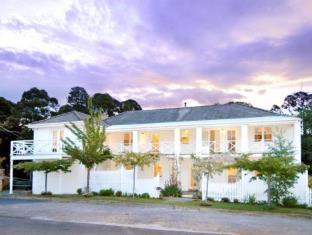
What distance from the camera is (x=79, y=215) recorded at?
67.8 ft

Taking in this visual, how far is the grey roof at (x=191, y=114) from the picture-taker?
113 feet

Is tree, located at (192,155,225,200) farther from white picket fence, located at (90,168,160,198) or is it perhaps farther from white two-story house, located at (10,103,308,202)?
white picket fence, located at (90,168,160,198)

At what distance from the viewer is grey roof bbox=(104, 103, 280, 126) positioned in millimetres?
34562


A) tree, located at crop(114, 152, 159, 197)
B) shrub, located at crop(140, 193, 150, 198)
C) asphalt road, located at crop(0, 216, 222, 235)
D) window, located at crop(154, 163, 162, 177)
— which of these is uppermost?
tree, located at crop(114, 152, 159, 197)

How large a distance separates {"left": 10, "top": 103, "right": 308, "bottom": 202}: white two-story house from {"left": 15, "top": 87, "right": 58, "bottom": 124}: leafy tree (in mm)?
16509

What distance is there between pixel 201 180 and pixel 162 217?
10850mm

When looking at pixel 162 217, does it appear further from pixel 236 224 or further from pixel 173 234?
pixel 173 234

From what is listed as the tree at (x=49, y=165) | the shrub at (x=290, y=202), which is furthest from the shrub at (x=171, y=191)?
the shrub at (x=290, y=202)

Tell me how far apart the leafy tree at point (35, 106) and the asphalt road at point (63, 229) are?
37256 mm

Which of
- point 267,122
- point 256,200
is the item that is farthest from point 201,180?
point 267,122

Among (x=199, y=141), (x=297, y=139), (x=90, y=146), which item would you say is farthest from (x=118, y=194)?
(x=297, y=139)

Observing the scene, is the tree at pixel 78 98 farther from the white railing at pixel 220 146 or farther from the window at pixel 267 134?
the window at pixel 267 134

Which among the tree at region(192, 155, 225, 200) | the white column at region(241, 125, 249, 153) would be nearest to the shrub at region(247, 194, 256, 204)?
the tree at region(192, 155, 225, 200)

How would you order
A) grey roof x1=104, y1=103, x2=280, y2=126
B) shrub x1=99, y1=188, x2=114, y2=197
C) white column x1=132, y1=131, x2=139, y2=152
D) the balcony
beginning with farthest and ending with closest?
the balcony, white column x1=132, y1=131, x2=139, y2=152, grey roof x1=104, y1=103, x2=280, y2=126, shrub x1=99, y1=188, x2=114, y2=197
